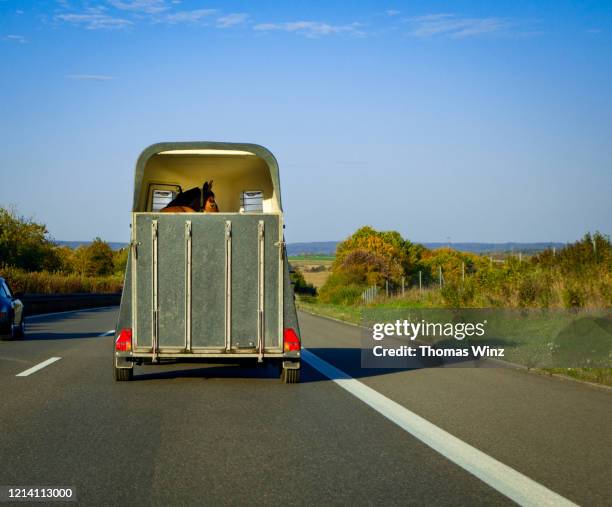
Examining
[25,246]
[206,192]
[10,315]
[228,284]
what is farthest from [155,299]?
[25,246]

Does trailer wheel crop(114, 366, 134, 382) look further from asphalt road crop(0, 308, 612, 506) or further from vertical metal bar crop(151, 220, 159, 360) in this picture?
vertical metal bar crop(151, 220, 159, 360)

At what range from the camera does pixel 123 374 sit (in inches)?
465

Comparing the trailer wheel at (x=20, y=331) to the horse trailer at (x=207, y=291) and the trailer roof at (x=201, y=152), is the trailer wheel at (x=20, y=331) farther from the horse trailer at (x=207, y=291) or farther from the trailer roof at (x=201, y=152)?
the horse trailer at (x=207, y=291)

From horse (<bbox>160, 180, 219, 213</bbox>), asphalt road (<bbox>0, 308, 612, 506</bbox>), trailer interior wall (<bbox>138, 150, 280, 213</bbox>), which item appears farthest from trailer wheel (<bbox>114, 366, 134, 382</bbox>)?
horse (<bbox>160, 180, 219, 213</bbox>)

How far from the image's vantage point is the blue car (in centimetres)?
1920

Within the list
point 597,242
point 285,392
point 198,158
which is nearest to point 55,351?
point 198,158

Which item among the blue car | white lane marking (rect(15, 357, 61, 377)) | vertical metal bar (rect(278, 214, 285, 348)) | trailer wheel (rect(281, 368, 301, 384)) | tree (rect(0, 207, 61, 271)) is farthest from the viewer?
tree (rect(0, 207, 61, 271))

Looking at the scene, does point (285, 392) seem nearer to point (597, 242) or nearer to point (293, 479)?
point (293, 479)

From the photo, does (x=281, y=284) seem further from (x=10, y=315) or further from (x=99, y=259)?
(x=99, y=259)

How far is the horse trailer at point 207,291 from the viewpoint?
1132 centimetres

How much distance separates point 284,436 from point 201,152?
17.8ft

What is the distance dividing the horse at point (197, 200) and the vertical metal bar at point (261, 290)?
2021mm

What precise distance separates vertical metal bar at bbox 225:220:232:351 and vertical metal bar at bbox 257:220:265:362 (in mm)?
351

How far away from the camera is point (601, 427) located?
8.55m
